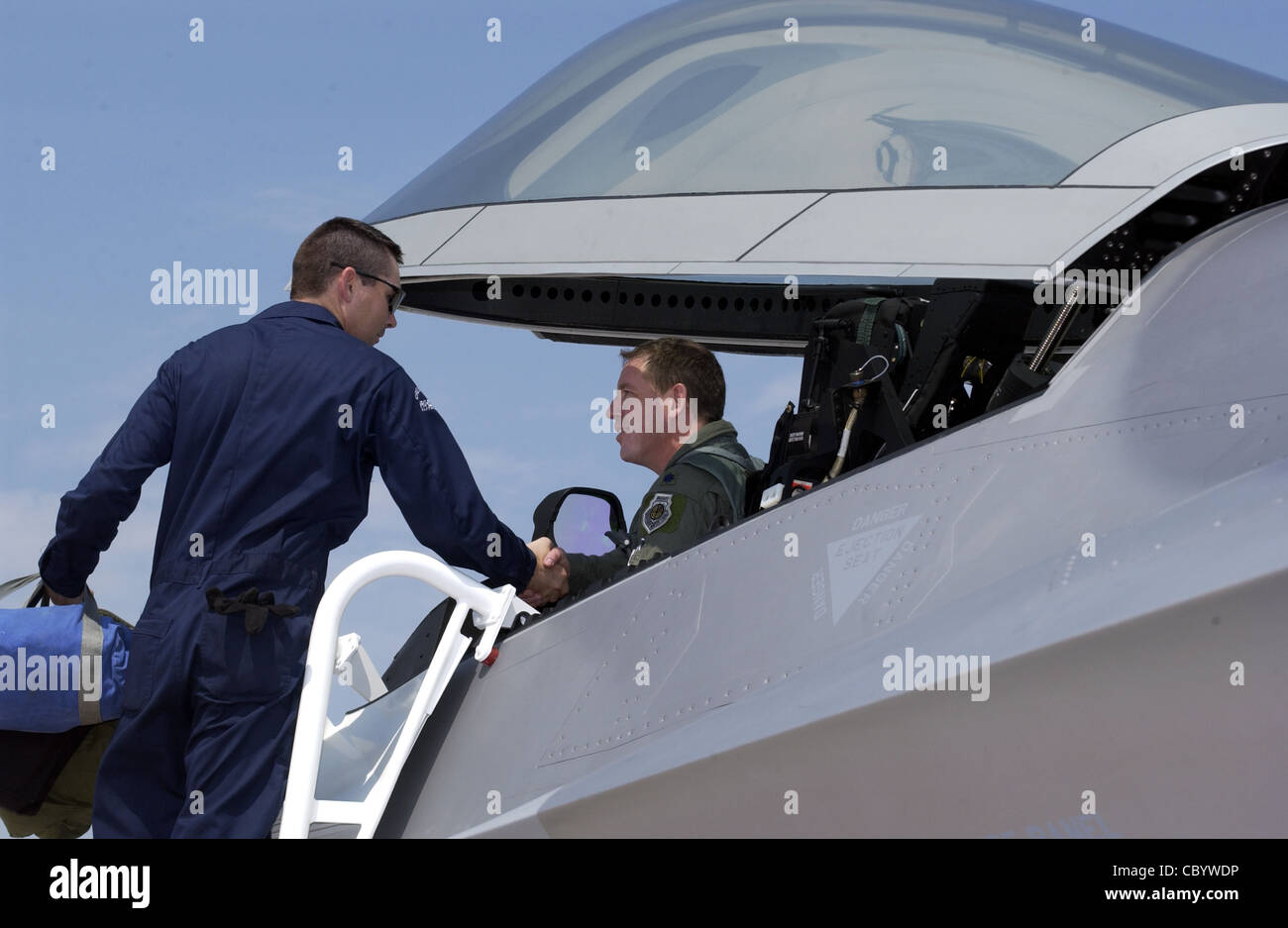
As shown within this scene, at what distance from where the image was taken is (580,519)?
408cm

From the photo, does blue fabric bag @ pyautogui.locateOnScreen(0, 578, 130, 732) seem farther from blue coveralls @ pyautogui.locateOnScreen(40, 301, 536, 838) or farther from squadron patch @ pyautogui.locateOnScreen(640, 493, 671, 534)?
squadron patch @ pyautogui.locateOnScreen(640, 493, 671, 534)

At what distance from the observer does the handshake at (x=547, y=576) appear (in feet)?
11.3

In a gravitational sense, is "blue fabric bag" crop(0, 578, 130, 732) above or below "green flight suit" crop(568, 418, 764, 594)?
below

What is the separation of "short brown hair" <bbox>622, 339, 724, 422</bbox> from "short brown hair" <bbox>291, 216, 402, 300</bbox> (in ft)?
3.70

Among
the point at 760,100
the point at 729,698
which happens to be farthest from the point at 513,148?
the point at 729,698

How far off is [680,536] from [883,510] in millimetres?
721

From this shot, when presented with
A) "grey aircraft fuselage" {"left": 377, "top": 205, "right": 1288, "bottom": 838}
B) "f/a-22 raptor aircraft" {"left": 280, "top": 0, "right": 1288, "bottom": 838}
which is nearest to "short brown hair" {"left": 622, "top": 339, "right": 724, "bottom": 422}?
"f/a-22 raptor aircraft" {"left": 280, "top": 0, "right": 1288, "bottom": 838}

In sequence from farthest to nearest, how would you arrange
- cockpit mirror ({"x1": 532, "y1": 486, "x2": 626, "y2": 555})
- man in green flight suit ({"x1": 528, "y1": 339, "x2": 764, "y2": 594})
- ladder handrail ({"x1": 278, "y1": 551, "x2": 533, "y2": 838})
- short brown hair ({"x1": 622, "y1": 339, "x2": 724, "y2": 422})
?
1. short brown hair ({"x1": 622, "y1": 339, "x2": 724, "y2": 422})
2. cockpit mirror ({"x1": 532, "y1": 486, "x2": 626, "y2": 555})
3. man in green flight suit ({"x1": 528, "y1": 339, "x2": 764, "y2": 594})
4. ladder handrail ({"x1": 278, "y1": 551, "x2": 533, "y2": 838})

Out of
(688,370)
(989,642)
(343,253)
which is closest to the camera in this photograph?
(989,642)

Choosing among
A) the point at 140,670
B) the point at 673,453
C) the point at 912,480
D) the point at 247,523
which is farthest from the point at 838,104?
the point at 140,670

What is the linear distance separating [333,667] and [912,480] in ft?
4.39

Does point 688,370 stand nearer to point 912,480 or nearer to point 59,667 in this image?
point 912,480

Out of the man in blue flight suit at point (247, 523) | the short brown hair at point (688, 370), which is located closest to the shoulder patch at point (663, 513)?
the man in blue flight suit at point (247, 523)

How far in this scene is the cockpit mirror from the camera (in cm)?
402
